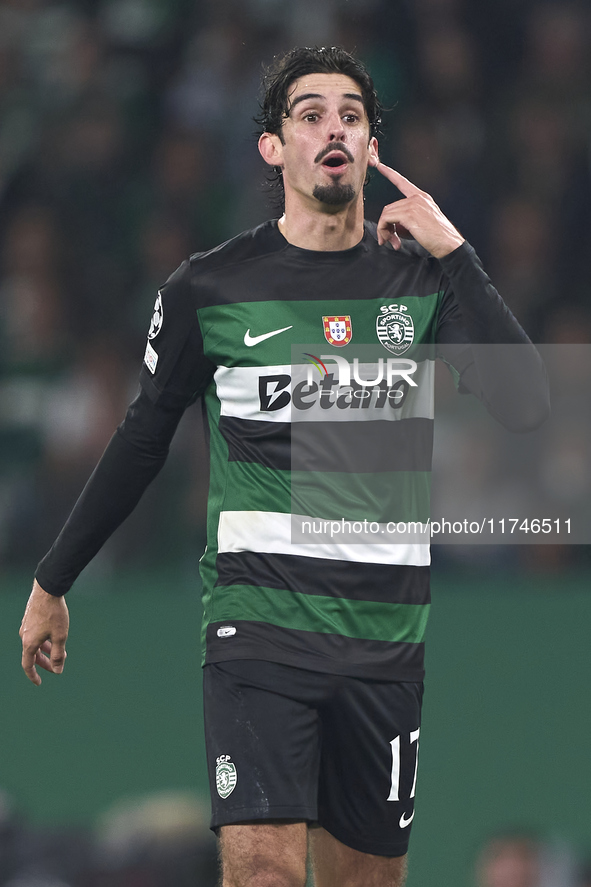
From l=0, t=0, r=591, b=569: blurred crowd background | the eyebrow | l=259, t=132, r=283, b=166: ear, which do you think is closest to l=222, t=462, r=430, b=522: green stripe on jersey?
l=259, t=132, r=283, b=166: ear

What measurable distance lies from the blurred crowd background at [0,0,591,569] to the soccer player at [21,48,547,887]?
142 inches

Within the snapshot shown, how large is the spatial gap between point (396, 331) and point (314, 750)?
111 centimetres

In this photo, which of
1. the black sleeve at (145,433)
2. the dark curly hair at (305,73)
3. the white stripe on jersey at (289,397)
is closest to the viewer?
the white stripe on jersey at (289,397)

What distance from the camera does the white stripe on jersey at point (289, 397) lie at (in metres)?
3.50

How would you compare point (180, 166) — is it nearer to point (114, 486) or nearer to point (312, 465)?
point (114, 486)

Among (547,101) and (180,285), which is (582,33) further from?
(180,285)

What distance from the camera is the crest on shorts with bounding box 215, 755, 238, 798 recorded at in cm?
327

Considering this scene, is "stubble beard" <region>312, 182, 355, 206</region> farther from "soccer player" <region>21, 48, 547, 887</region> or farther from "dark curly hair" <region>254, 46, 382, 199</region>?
"dark curly hair" <region>254, 46, 382, 199</region>

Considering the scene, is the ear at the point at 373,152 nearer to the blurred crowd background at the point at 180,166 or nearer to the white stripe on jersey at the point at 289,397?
the white stripe on jersey at the point at 289,397

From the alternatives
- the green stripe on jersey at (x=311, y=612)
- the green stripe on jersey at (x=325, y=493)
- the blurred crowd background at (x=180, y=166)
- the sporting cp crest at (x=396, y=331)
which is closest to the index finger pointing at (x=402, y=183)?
the sporting cp crest at (x=396, y=331)

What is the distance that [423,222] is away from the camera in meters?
3.46

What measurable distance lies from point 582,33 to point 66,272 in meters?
3.81

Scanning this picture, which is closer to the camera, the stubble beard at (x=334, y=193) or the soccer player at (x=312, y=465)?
the soccer player at (x=312, y=465)

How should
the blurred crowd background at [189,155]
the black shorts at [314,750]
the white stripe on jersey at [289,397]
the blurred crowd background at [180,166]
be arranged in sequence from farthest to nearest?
the blurred crowd background at [189,155], the blurred crowd background at [180,166], the white stripe on jersey at [289,397], the black shorts at [314,750]
